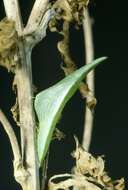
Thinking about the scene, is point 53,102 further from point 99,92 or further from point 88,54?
point 99,92

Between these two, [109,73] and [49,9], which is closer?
Result: [49,9]

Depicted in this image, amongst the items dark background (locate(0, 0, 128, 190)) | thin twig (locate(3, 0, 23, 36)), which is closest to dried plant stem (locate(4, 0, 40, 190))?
thin twig (locate(3, 0, 23, 36))

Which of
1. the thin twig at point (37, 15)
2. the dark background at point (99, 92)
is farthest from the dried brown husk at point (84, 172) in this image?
the dark background at point (99, 92)

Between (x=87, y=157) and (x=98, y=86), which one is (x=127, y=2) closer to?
(x=98, y=86)

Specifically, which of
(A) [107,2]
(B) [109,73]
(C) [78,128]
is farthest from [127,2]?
(C) [78,128]

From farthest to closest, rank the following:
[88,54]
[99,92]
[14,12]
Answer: [99,92] → [88,54] → [14,12]

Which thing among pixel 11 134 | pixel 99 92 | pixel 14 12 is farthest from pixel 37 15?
pixel 99 92
